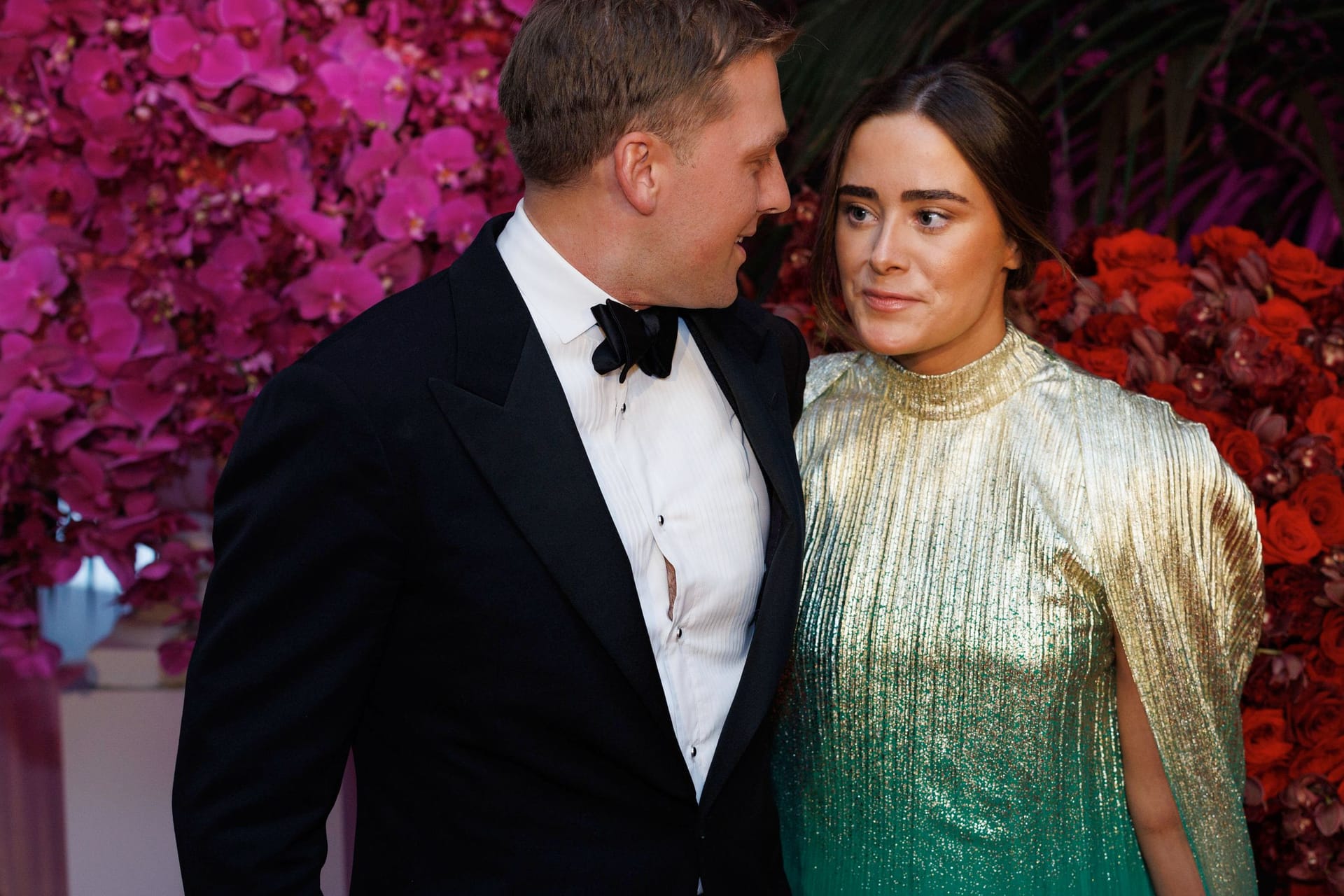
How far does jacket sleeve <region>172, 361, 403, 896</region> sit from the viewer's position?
1204 millimetres

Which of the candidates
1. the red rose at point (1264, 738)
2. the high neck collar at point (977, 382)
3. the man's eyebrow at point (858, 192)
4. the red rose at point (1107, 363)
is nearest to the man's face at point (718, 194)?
the man's eyebrow at point (858, 192)

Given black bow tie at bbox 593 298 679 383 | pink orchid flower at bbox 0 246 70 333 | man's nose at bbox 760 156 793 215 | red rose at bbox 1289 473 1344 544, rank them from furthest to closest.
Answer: pink orchid flower at bbox 0 246 70 333
red rose at bbox 1289 473 1344 544
man's nose at bbox 760 156 793 215
black bow tie at bbox 593 298 679 383

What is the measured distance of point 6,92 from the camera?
6.25 ft

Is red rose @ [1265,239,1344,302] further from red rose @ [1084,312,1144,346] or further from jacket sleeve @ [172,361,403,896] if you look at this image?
jacket sleeve @ [172,361,403,896]

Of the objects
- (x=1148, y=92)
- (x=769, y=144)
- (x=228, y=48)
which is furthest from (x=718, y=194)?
(x=1148, y=92)

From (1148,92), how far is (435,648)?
1.88 m

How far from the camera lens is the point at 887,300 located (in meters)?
1.60

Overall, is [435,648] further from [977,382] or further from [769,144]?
[977,382]

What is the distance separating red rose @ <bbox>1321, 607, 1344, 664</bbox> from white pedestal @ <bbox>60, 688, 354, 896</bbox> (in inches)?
64.5

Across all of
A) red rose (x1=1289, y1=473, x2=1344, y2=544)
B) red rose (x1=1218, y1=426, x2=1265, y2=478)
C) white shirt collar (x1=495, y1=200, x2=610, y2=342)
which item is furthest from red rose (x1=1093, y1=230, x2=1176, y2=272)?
white shirt collar (x1=495, y1=200, x2=610, y2=342)

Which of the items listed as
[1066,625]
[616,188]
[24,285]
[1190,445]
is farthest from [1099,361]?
[24,285]

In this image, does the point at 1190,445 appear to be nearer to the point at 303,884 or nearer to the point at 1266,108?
the point at 303,884

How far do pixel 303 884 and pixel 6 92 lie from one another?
1.33 metres

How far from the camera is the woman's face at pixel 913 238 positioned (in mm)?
1569
